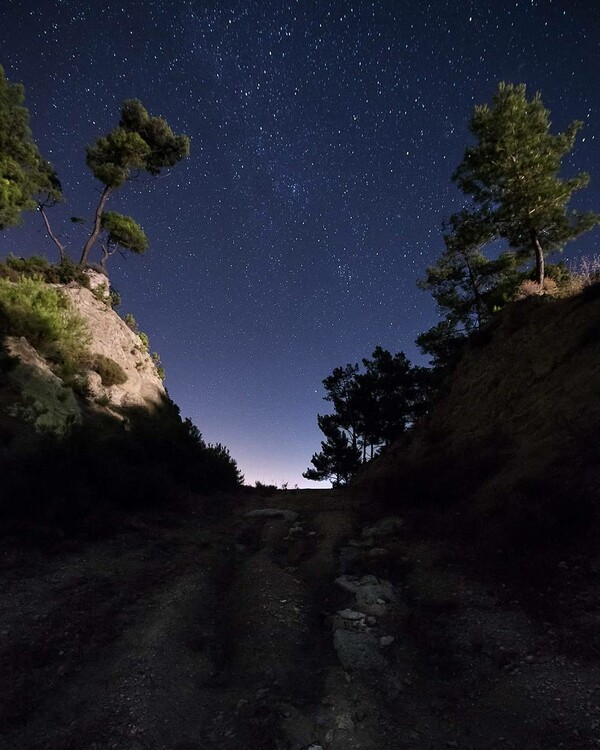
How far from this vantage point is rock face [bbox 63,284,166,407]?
20.6 meters

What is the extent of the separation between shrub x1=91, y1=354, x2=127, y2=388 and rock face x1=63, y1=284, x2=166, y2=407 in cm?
27

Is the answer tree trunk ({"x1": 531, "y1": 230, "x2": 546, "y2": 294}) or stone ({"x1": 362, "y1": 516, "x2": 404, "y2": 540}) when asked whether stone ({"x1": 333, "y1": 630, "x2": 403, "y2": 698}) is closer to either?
stone ({"x1": 362, "y1": 516, "x2": 404, "y2": 540})

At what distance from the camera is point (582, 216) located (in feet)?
70.4

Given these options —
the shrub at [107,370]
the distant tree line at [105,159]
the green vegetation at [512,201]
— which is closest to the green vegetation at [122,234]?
the distant tree line at [105,159]

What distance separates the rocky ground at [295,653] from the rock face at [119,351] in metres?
13.7

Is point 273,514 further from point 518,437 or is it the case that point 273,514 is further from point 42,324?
point 42,324

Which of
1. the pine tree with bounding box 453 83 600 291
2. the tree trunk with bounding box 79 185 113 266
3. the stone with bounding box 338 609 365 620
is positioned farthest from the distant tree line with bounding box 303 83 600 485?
the tree trunk with bounding box 79 185 113 266

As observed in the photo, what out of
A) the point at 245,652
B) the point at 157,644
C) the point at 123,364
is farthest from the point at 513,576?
the point at 123,364

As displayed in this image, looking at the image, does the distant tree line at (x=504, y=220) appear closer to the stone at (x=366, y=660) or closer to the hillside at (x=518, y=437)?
the hillside at (x=518, y=437)

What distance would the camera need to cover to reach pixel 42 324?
16.5 meters

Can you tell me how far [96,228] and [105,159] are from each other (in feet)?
20.1

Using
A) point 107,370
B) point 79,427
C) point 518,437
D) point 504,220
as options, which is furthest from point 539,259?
point 107,370

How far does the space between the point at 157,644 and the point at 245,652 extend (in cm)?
121

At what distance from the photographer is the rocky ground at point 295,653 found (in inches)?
147
